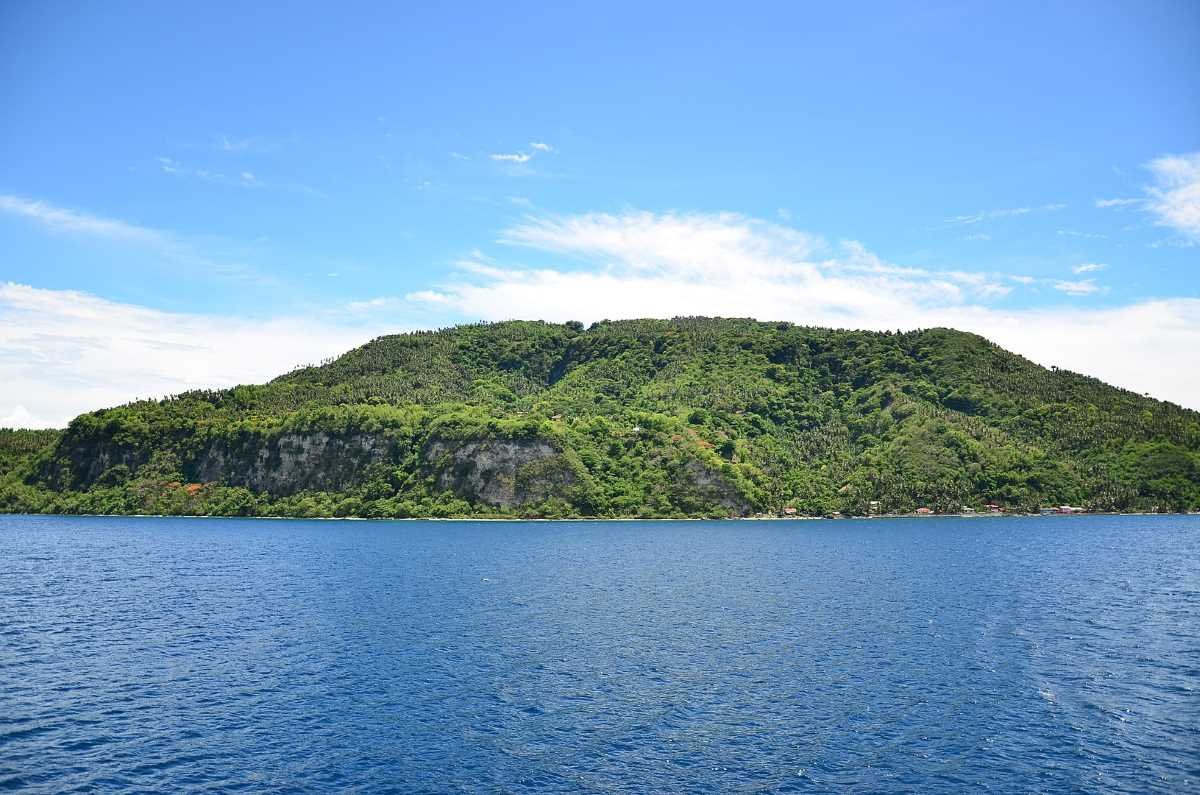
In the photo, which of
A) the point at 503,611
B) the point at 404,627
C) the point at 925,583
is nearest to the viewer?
the point at 404,627

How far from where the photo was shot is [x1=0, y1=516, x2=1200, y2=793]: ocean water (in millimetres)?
33531

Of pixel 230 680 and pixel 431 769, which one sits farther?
pixel 230 680

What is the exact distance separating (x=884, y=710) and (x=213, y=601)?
62943 millimetres

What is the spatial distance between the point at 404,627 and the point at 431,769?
104 feet

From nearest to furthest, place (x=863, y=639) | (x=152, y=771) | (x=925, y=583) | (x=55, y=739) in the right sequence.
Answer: (x=152, y=771), (x=55, y=739), (x=863, y=639), (x=925, y=583)

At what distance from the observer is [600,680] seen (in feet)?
155

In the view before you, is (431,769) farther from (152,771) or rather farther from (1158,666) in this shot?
(1158,666)

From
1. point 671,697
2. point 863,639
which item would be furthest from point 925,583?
point 671,697

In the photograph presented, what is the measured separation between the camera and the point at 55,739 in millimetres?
35969

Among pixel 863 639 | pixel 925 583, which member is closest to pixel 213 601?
pixel 863 639

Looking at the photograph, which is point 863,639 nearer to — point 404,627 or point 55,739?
point 404,627

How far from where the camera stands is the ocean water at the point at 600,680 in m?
33.5

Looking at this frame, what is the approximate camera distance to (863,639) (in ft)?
193

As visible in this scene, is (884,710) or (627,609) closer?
(884,710)
